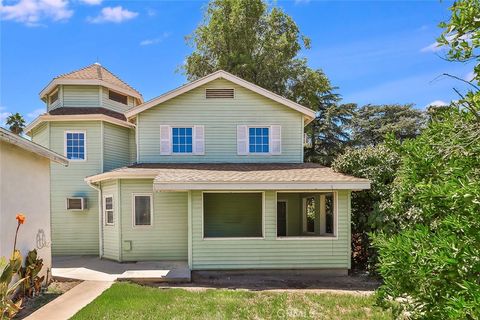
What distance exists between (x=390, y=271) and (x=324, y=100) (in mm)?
25846

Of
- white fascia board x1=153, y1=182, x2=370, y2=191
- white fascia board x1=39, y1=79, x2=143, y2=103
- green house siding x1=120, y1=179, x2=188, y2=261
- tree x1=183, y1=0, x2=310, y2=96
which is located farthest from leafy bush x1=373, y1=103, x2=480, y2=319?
tree x1=183, y1=0, x2=310, y2=96

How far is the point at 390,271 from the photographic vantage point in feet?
10.5

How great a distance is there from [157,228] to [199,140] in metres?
3.80

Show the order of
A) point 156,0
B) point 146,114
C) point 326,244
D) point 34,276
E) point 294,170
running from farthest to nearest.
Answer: point 146,114 → point 294,170 → point 326,244 → point 156,0 → point 34,276

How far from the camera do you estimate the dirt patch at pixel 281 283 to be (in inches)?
356

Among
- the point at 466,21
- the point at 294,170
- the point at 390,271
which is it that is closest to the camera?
the point at 466,21

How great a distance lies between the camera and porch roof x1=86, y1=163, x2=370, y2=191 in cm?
1002

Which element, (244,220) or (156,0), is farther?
(244,220)

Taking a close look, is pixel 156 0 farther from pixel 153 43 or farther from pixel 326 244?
pixel 326 244

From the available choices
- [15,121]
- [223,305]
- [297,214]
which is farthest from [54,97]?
[15,121]

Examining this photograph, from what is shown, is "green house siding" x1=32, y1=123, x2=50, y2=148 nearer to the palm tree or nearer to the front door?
the front door

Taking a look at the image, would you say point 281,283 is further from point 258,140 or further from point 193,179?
point 258,140

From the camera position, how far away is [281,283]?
9.52 m

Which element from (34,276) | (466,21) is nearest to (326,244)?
(34,276)
